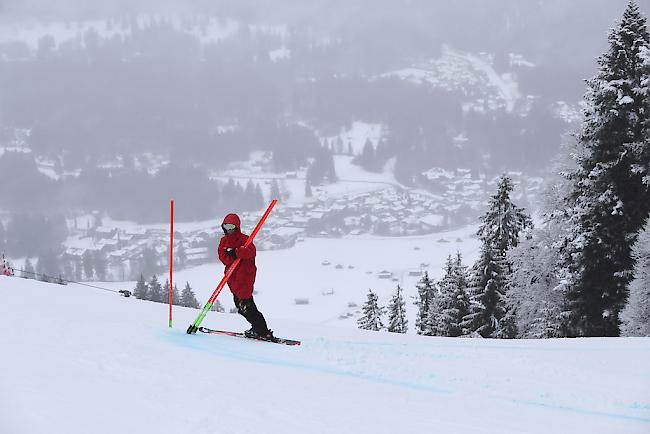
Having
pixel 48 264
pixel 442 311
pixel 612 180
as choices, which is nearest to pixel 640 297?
pixel 612 180

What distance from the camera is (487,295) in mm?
25656

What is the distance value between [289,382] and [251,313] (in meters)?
2.97

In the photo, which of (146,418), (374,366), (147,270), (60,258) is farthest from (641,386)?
(60,258)

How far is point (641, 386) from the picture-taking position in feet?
22.1

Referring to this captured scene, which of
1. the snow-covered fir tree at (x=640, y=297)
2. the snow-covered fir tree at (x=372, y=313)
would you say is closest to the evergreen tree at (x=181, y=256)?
the snow-covered fir tree at (x=372, y=313)

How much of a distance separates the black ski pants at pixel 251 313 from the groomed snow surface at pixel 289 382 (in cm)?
48

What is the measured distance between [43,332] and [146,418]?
359 cm

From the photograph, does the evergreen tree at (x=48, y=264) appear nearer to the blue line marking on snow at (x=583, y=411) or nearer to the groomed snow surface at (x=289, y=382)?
the groomed snow surface at (x=289, y=382)

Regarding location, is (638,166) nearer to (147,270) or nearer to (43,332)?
(43,332)

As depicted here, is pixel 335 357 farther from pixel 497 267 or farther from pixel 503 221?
pixel 503 221

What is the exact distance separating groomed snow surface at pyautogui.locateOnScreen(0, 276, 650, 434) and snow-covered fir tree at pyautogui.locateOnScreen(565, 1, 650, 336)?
9102mm

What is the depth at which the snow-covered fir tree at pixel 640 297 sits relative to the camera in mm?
15445

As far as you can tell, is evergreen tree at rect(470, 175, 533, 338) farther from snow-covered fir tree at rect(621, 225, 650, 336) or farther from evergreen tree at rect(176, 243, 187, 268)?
evergreen tree at rect(176, 243, 187, 268)

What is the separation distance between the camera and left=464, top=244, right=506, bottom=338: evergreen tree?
25266 millimetres
